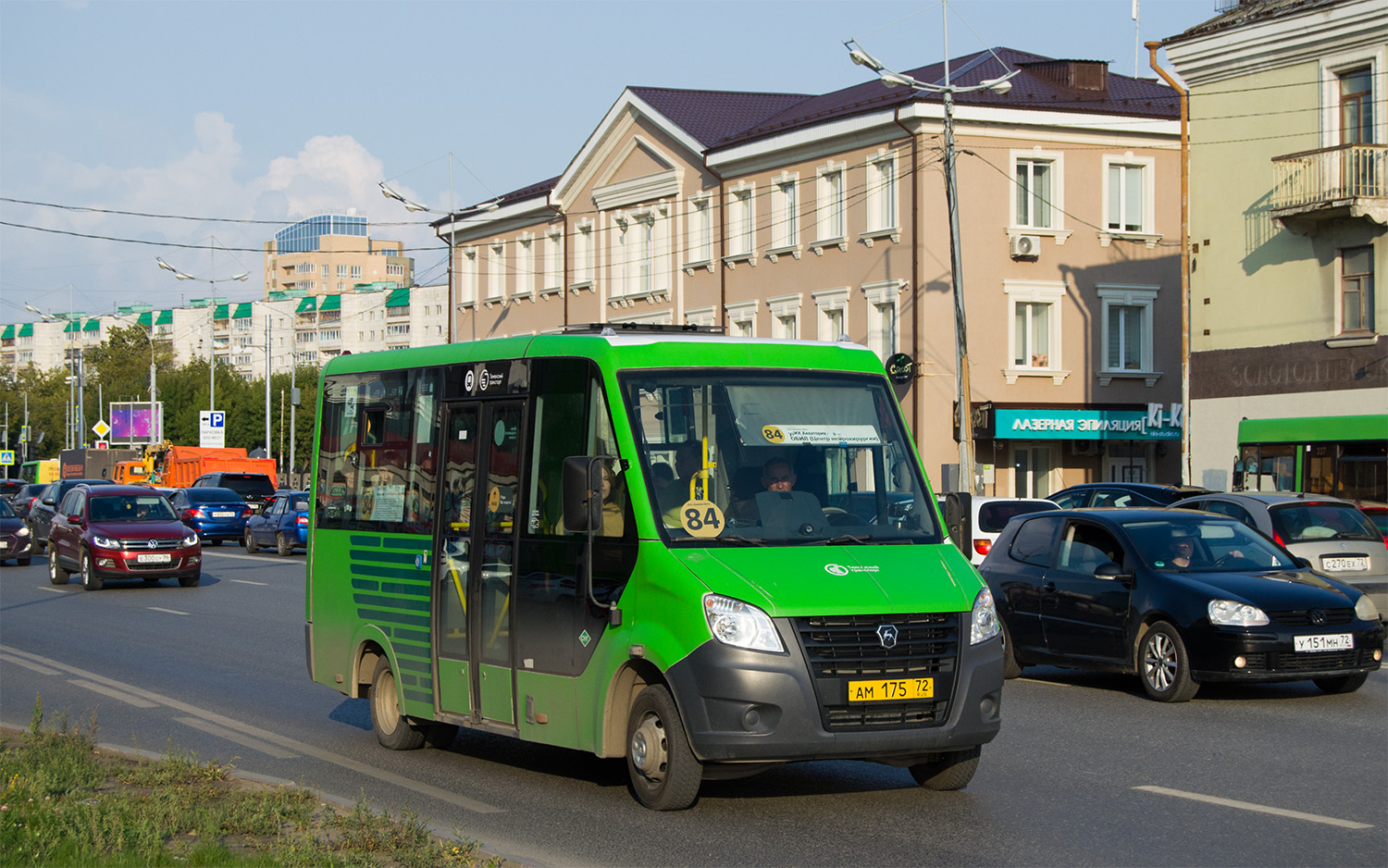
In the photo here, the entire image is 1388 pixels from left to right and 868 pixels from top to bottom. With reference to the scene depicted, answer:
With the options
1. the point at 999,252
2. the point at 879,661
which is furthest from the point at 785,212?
the point at 879,661

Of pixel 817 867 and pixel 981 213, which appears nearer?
pixel 817 867

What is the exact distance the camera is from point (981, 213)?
139 feet

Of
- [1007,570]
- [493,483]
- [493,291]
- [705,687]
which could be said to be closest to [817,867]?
[705,687]

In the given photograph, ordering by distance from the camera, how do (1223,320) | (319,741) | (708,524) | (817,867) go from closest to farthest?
(817,867) < (708,524) < (319,741) < (1223,320)

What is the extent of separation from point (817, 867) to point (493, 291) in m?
56.2

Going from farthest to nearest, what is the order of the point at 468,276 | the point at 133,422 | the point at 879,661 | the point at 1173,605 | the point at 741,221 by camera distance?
the point at 133,422 → the point at 468,276 → the point at 741,221 → the point at 1173,605 → the point at 879,661

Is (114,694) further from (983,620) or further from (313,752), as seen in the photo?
(983,620)

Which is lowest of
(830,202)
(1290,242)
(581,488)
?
(581,488)

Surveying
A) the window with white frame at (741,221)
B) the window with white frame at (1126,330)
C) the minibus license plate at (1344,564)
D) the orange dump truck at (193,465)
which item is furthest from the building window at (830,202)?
the orange dump truck at (193,465)

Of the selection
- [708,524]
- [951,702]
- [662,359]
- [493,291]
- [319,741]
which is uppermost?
[493,291]

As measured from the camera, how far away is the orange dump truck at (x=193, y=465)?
216 feet

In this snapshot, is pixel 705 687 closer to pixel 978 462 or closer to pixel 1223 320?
pixel 1223 320

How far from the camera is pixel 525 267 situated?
60344 millimetres

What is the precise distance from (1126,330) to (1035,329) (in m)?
2.96
